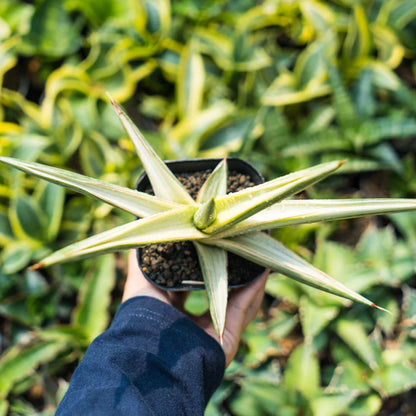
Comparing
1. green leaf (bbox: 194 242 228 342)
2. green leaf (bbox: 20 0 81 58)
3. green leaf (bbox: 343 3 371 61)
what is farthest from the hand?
green leaf (bbox: 20 0 81 58)

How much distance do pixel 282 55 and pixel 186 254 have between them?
0.96 meters

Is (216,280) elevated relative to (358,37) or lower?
lower

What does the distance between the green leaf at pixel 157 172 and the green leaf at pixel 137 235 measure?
0.04 meters

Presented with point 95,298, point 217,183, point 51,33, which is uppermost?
point 51,33

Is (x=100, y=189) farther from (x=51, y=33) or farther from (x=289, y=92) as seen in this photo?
(x=51, y=33)

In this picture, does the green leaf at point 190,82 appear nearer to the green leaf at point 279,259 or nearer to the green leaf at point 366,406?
the green leaf at point 279,259

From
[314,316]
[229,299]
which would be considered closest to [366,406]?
[314,316]

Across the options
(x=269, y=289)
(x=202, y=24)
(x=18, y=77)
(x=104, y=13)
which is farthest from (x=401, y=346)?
(x=18, y=77)

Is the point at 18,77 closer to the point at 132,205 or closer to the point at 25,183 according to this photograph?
the point at 25,183

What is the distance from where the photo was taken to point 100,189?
19.2 inches

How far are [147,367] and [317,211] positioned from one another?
331 mm

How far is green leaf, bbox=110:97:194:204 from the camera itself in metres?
0.52

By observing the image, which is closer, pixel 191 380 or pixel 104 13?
pixel 191 380

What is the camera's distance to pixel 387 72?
117cm
